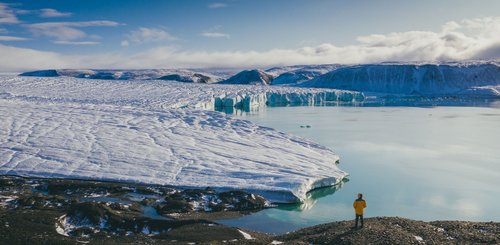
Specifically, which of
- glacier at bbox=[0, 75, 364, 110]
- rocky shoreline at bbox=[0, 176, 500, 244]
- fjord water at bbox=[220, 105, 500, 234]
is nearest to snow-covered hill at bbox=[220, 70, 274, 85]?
glacier at bbox=[0, 75, 364, 110]

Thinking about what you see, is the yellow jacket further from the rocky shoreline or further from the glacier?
the glacier

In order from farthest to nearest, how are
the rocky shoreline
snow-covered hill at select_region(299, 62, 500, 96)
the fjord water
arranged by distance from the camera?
snow-covered hill at select_region(299, 62, 500, 96)
the fjord water
the rocky shoreline

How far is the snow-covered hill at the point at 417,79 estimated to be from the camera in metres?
73.8

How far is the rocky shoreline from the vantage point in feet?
24.9

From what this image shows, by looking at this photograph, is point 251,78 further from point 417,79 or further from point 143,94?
point 143,94

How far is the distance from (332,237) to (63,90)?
29.9 metres

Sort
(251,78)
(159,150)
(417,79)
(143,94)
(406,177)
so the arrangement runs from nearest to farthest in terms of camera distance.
Answer: 1. (406,177)
2. (159,150)
3. (143,94)
4. (417,79)
5. (251,78)

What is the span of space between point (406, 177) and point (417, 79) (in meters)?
66.3

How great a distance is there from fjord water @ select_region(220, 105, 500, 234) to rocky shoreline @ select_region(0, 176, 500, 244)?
2.85 feet

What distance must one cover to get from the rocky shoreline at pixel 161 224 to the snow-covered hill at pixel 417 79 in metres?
67.2

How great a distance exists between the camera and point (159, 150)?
14430 mm

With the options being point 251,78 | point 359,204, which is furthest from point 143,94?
point 251,78

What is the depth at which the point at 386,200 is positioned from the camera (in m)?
11.5

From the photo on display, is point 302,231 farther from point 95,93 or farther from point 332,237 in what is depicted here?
point 95,93
